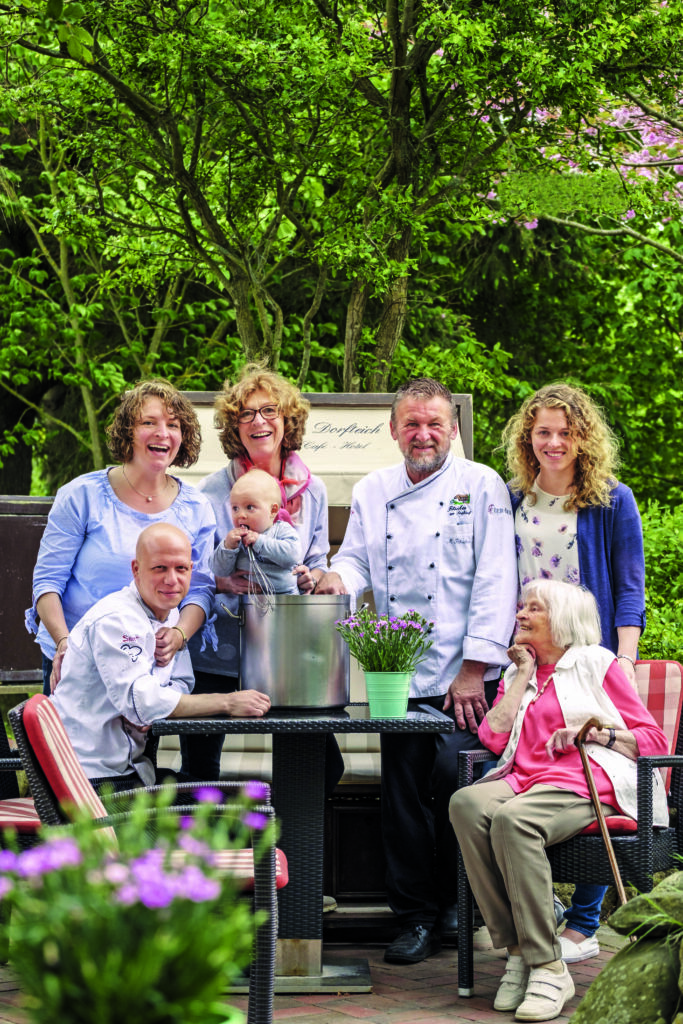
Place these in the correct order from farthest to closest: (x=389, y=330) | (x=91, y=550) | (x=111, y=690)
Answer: (x=389, y=330) < (x=91, y=550) < (x=111, y=690)

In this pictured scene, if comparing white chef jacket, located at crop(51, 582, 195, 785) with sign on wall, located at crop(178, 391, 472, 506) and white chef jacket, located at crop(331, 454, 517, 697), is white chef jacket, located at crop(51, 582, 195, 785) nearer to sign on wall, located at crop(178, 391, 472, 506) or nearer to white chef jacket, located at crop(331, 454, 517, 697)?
white chef jacket, located at crop(331, 454, 517, 697)

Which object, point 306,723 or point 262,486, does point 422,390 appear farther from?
point 306,723

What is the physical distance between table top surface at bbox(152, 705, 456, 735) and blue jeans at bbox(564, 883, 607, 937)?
96cm

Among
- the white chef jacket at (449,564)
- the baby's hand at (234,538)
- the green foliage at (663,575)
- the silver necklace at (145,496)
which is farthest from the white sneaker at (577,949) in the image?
the green foliage at (663,575)

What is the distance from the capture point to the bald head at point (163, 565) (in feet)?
11.9

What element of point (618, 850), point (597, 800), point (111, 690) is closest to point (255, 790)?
point (111, 690)

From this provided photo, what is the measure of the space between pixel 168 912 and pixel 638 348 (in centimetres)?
1166

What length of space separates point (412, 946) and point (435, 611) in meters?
1.19

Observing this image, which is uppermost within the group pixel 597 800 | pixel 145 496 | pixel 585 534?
pixel 145 496

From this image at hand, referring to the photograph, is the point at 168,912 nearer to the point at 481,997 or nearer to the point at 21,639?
the point at 481,997

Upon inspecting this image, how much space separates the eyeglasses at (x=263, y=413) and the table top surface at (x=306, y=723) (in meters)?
1.12

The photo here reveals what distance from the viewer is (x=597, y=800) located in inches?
143

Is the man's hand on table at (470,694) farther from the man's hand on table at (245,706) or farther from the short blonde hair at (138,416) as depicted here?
the short blonde hair at (138,416)

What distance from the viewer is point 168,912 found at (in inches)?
56.4
